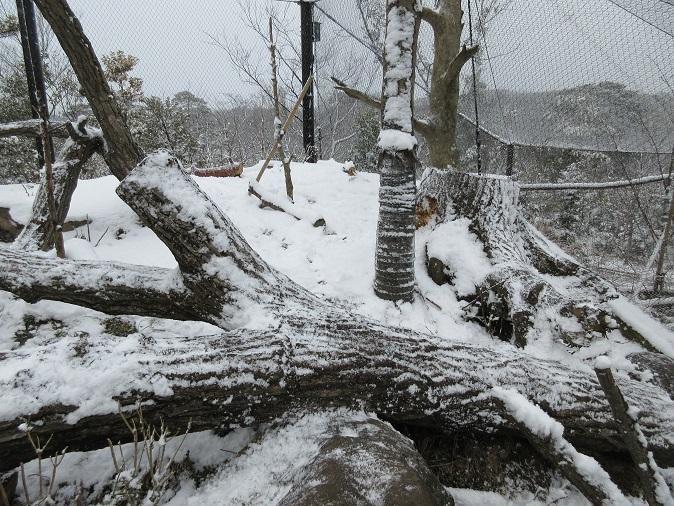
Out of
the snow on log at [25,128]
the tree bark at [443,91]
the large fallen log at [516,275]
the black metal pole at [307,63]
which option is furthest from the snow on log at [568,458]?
the black metal pole at [307,63]

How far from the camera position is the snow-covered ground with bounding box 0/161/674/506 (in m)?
1.17

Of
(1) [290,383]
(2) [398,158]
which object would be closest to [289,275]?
(2) [398,158]

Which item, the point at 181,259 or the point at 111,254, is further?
the point at 111,254

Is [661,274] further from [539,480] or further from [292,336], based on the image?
[292,336]

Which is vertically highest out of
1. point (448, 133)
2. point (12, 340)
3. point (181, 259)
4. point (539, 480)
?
point (448, 133)

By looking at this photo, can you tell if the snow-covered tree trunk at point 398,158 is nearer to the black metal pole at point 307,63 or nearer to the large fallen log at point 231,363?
the large fallen log at point 231,363

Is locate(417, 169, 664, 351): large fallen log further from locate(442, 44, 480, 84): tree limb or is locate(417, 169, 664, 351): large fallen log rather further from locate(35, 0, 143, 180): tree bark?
locate(35, 0, 143, 180): tree bark

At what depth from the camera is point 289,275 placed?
10.0 feet

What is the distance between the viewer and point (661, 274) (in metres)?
3.12

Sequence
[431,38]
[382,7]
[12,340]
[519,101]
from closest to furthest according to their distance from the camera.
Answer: [12,340]
[519,101]
[431,38]
[382,7]

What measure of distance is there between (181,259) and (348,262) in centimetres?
181

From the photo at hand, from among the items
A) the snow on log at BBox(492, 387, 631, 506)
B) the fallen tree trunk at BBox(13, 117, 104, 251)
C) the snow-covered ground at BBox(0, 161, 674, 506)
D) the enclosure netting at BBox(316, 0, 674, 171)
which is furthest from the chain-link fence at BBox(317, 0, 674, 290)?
the fallen tree trunk at BBox(13, 117, 104, 251)

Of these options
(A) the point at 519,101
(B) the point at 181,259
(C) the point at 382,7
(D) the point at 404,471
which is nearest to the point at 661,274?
(A) the point at 519,101

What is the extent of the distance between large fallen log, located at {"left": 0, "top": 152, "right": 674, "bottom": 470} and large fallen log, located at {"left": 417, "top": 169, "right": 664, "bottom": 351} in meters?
0.54
